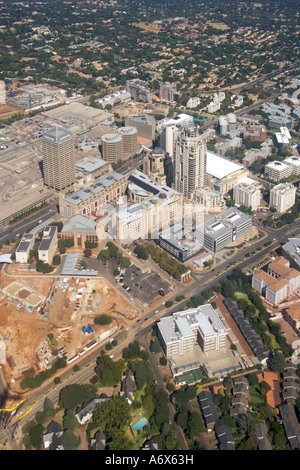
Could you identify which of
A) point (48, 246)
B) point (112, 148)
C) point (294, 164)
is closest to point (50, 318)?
point (48, 246)

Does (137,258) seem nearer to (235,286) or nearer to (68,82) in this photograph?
(235,286)

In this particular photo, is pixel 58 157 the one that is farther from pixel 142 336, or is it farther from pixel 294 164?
pixel 294 164

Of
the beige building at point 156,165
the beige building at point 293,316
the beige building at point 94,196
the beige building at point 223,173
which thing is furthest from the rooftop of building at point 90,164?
the beige building at point 293,316

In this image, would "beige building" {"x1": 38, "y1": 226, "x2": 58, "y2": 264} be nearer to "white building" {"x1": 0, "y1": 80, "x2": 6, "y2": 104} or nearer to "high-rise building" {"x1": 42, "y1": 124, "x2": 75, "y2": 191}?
"high-rise building" {"x1": 42, "y1": 124, "x2": 75, "y2": 191}

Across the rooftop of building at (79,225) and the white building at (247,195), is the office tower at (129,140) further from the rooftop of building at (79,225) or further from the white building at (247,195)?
the rooftop of building at (79,225)

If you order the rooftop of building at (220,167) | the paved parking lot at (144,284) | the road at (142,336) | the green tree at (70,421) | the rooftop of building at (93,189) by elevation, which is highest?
the rooftop of building at (93,189)

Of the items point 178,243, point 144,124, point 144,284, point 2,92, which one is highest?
point 144,124
